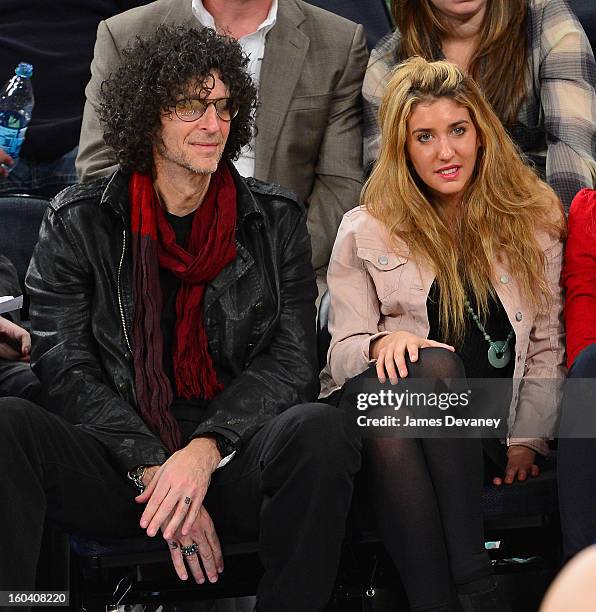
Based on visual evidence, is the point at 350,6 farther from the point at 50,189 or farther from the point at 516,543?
the point at 516,543

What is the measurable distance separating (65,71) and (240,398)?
1.53 m

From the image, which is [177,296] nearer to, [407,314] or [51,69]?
[407,314]

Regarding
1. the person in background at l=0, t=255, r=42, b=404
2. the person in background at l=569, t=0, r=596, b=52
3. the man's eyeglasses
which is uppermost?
the person in background at l=569, t=0, r=596, b=52

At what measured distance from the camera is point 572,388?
6.82ft

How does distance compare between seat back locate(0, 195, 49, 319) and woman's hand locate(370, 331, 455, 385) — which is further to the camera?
seat back locate(0, 195, 49, 319)

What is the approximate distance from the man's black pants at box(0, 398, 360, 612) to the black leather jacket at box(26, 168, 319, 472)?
0.12 metres

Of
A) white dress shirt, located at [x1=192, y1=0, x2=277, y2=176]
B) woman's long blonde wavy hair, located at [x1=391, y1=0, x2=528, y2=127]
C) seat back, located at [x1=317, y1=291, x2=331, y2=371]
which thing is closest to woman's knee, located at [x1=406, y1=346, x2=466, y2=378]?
seat back, located at [x1=317, y1=291, x2=331, y2=371]

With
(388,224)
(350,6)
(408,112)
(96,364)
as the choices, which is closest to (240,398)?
(96,364)

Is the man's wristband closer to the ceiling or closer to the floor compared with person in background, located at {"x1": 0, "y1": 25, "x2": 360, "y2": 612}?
closer to the floor

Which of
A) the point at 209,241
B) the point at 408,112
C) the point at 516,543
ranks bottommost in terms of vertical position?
the point at 516,543

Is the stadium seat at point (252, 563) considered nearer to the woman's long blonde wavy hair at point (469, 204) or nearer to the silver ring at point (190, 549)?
the silver ring at point (190, 549)

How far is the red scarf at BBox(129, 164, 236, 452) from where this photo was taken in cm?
205

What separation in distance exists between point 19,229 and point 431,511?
51.3 inches

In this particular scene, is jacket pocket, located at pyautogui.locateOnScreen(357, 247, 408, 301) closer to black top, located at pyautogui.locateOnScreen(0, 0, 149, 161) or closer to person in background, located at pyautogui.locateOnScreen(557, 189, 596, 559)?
person in background, located at pyautogui.locateOnScreen(557, 189, 596, 559)
